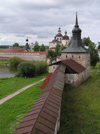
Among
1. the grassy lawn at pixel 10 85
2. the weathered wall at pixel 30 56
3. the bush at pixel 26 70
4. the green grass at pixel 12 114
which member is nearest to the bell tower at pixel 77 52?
the grassy lawn at pixel 10 85

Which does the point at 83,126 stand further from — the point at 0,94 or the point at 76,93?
the point at 0,94

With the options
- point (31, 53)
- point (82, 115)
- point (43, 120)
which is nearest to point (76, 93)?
point (82, 115)

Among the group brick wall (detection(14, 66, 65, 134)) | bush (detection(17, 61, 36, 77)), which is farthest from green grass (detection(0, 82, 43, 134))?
bush (detection(17, 61, 36, 77))

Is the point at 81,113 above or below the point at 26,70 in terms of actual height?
below

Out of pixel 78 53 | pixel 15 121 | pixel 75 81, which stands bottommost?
pixel 15 121

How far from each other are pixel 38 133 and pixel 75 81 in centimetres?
927

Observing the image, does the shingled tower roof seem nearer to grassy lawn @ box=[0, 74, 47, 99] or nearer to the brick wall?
grassy lawn @ box=[0, 74, 47, 99]

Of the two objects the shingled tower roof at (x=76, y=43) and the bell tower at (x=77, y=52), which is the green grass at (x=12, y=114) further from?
the shingled tower roof at (x=76, y=43)

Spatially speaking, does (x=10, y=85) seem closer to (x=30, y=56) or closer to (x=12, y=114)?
(x=12, y=114)

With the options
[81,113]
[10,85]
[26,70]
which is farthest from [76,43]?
[81,113]

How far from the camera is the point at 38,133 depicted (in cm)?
339

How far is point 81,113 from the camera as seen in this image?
7340 millimetres

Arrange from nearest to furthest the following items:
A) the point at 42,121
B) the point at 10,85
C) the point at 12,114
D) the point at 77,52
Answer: the point at 42,121 → the point at 12,114 → the point at 77,52 → the point at 10,85

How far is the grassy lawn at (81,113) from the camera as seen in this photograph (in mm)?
5875
